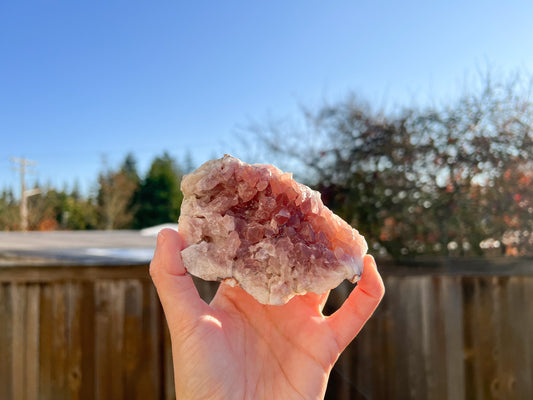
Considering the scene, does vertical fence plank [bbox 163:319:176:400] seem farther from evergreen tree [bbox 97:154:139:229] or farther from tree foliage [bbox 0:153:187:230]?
evergreen tree [bbox 97:154:139:229]

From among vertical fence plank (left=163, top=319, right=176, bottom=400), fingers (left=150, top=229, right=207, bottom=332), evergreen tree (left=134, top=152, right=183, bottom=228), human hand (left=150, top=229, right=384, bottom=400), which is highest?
evergreen tree (left=134, top=152, right=183, bottom=228)

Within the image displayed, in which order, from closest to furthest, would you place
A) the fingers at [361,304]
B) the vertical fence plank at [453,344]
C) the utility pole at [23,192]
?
the fingers at [361,304]
the vertical fence plank at [453,344]
the utility pole at [23,192]

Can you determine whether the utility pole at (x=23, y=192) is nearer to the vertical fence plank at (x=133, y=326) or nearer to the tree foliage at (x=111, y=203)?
the tree foliage at (x=111, y=203)

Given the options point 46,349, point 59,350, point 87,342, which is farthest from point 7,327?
point 87,342

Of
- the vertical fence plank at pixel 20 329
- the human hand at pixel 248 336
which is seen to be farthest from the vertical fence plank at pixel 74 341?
the human hand at pixel 248 336

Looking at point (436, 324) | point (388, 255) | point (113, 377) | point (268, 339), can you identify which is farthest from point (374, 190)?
point (113, 377)

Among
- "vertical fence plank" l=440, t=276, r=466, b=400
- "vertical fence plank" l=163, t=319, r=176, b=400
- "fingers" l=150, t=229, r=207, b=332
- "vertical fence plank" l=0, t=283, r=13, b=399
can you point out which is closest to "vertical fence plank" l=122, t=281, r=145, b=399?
"vertical fence plank" l=163, t=319, r=176, b=400

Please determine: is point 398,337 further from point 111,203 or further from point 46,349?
point 111,203

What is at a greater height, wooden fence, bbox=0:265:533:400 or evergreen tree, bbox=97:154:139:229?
evergreen tree, bbox=97:154:139:229

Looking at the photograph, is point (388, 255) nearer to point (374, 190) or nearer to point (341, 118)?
point (374, 190)
